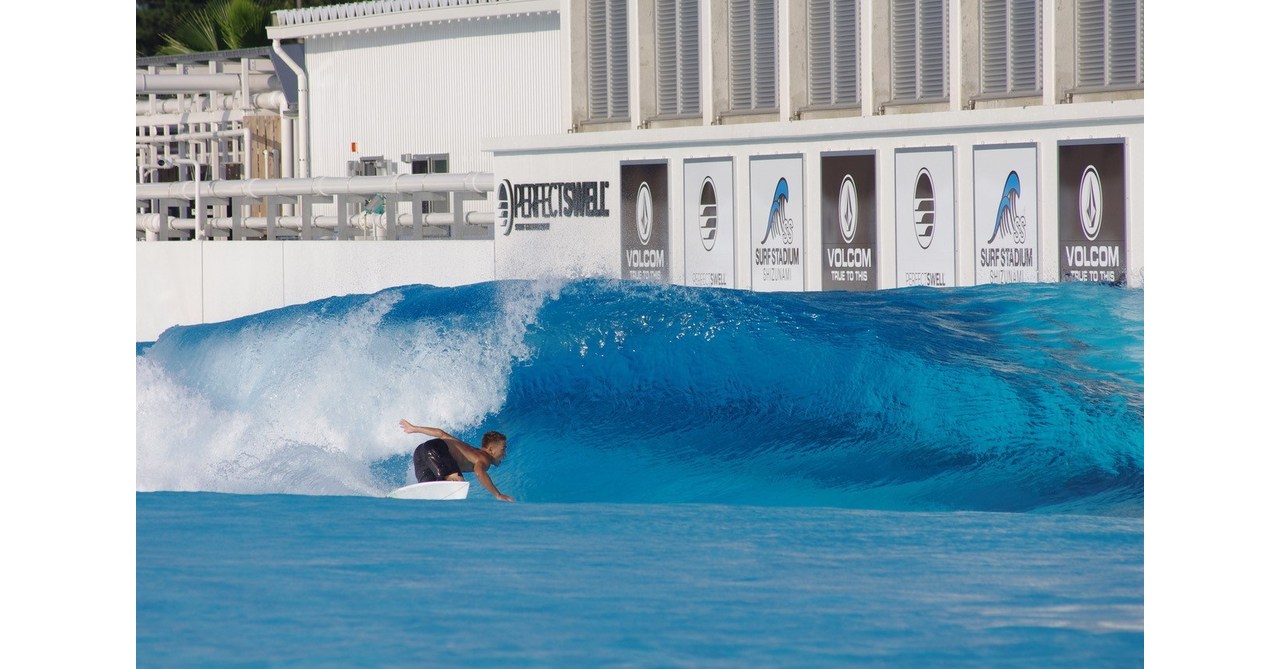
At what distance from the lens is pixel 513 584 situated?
8797 mm

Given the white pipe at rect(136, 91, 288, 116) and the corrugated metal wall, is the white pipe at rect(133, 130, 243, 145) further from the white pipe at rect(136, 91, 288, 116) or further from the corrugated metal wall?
the corrugated metal wall

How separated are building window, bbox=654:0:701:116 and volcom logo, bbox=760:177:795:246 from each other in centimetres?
246

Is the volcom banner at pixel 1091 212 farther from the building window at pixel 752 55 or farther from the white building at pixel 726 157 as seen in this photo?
the building window at pixel 752 55

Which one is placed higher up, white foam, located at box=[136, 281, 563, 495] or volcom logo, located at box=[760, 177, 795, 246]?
volcom logo, located at box=[760, 177, 795, 246]

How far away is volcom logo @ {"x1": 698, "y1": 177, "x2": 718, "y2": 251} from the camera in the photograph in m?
24.0

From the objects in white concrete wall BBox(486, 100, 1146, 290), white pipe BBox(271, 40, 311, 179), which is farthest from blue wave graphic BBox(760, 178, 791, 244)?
white pipe BBox(271, 40, 311, 179)

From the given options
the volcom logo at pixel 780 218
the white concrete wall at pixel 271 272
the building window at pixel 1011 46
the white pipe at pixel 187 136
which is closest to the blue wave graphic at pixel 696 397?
the volcom logo at pixel 780 218

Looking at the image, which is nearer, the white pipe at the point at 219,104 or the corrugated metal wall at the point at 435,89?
the corrugated metal wall at the point at 435,89

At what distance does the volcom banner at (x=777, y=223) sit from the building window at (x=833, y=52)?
1.24m

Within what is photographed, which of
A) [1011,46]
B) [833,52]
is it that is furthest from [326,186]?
[1011,46]

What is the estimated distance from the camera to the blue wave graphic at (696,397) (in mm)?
14109

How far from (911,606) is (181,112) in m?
28.5

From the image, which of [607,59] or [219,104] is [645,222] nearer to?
[607,59]

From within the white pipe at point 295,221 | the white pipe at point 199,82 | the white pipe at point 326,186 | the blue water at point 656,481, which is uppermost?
the white pipe at point 199,82
